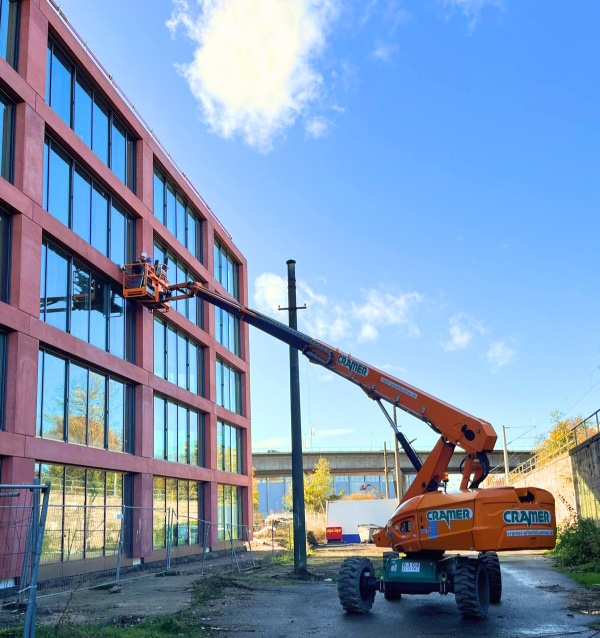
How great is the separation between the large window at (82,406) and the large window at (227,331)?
12.6m

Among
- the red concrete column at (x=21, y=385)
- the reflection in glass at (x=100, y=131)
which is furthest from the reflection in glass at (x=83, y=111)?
the red concrete column at (x=21, y=385)

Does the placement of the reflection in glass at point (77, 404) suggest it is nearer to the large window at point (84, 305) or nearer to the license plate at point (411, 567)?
the large window at point (84, 305)

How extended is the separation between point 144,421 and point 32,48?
42.4 feet

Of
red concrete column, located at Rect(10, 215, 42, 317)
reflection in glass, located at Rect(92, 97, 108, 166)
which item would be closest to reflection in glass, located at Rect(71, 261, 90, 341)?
red concrete column, located at Rect(10, 215, 42, 317)

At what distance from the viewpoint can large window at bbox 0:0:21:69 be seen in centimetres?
2031

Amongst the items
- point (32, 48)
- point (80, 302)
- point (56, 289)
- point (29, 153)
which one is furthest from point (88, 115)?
point (56, 289)

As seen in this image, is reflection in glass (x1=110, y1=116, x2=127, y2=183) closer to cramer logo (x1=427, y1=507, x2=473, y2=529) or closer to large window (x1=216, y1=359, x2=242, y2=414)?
large window (x1=216, y1=359, x2=242, y2=414)

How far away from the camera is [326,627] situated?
12766 millimetres

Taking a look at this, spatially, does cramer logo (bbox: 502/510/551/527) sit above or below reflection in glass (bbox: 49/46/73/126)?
below

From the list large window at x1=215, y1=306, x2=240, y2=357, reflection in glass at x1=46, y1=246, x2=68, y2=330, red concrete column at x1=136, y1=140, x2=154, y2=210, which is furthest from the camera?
large window at x1=215, y1=306, x2=240, y2=357

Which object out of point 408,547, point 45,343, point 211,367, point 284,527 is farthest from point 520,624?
point 284,527

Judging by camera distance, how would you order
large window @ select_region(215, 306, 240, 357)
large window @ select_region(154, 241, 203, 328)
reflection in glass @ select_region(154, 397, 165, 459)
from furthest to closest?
large window @ select_region(215, 306, 240, 357) < large window @ select_region(154, 241, 203, 328) < reflection in glass @ select_region(154, 397, 165, 459)

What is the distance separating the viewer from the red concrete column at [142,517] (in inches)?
1013

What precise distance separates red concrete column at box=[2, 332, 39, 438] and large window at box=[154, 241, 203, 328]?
11.4 meters
